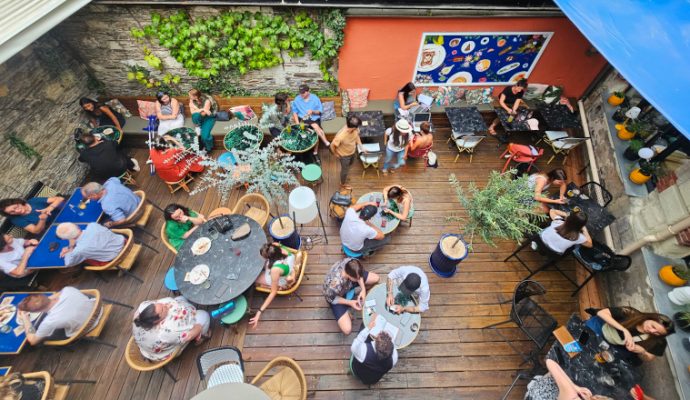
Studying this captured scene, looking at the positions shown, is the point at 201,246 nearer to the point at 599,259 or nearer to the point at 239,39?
the point at 239,39

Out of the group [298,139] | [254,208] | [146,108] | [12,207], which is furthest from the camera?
[146,108]

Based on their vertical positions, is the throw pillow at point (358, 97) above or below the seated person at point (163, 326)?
below

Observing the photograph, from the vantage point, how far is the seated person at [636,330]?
3.40 metres

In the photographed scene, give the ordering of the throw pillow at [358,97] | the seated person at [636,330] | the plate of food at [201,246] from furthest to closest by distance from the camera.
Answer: the throw pillow at [358,97] → the plate of food at [201,246] → the seated person at [636,330]

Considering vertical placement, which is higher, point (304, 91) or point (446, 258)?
point (304, 91)

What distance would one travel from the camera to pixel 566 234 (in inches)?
177

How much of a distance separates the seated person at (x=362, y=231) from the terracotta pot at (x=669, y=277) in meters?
4.00

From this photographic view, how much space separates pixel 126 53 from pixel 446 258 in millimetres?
7952

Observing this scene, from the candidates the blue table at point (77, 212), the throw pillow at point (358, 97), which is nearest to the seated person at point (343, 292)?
the blue table at point (77, 212)

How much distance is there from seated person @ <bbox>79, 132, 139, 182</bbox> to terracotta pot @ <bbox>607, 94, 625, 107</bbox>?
1042 cm

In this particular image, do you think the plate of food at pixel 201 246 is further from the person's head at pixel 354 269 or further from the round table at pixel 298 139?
the round table at pixel 298 139

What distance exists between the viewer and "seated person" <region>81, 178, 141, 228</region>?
15.7 ft

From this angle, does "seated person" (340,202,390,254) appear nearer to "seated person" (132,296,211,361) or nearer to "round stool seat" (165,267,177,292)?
"seated person" (132,296,211,361)

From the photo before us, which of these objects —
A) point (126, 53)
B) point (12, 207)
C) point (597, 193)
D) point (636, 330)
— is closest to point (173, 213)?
point (12, 207)
